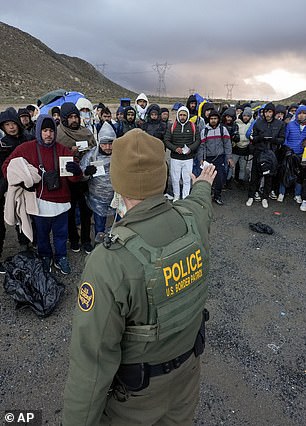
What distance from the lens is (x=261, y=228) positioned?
17.8 ft

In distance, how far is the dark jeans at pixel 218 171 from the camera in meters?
6.29

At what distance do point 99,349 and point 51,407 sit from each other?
5.66 ft

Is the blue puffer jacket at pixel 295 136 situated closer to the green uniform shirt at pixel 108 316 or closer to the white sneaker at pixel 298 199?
the white sneaker at pixel 298 199

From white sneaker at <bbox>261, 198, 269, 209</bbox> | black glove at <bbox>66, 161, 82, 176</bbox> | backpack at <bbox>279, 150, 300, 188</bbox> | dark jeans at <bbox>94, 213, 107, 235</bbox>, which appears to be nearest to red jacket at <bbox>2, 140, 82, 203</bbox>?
black glove at <bbox>66, 161, 82, 176</bbox>

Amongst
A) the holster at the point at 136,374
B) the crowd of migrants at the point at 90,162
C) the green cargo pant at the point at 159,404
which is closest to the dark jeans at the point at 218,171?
the crowd of migrants at the point at 90,162

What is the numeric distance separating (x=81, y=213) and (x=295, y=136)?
4.40 m

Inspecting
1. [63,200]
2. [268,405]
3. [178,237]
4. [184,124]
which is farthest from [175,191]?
[178,237]

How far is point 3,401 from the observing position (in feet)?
8.04

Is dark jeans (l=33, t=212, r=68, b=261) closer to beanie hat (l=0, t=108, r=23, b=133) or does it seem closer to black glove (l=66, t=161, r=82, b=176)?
black glove (l=66, t=161, r=82, b=176)

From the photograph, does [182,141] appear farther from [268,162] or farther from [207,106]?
[268,162]

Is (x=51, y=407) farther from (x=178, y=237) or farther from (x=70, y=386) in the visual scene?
(x=178, y=237)

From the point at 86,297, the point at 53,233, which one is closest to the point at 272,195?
the point at 53,233

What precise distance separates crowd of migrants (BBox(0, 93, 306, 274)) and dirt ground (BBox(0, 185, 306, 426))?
0.69m

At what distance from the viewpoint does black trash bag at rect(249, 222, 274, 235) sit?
17.5ft
